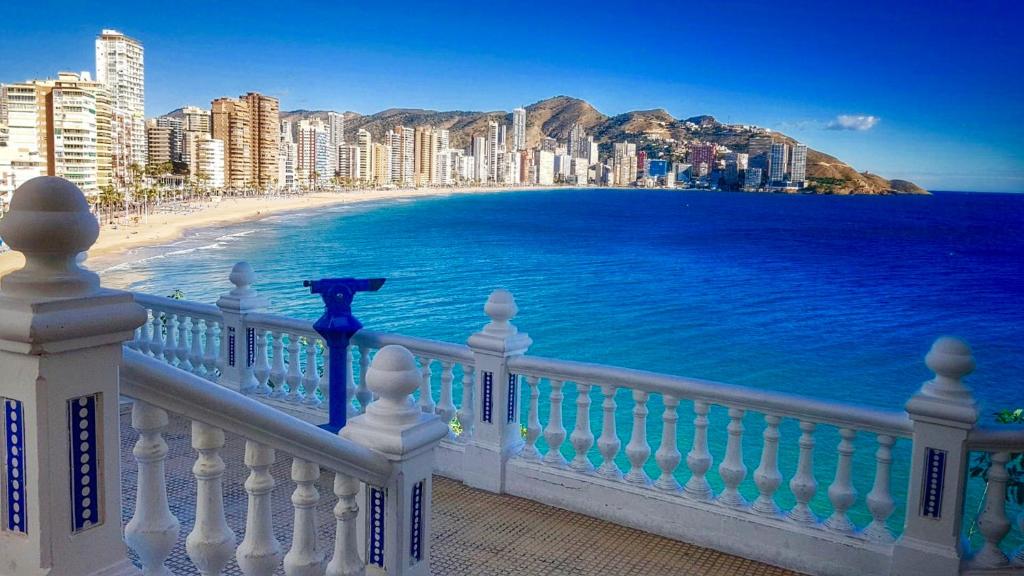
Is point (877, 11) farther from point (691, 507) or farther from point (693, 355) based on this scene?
point (691, 507)

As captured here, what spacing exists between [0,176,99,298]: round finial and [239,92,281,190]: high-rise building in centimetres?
13940

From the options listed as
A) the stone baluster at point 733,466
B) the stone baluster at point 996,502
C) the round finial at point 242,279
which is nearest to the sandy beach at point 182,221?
the round finial at point 242,279

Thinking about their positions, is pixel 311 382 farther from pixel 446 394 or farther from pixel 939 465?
pixel 939 465

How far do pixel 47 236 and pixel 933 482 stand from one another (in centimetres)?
363

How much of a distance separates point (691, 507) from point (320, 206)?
118 meters

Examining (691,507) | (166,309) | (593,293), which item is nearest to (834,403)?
(691,507)

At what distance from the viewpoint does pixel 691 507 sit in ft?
13.8

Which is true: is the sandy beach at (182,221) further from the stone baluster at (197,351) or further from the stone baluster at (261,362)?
the stone baluster at (261,362)

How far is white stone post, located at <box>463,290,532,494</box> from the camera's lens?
484cm

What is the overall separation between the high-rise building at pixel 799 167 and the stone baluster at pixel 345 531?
183425 mm

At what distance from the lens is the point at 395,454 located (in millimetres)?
2266

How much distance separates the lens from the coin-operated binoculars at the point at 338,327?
201 inches

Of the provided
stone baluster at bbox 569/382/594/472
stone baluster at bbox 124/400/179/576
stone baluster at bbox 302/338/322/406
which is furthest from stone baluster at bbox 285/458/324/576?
stone baluster at bbox 302/338/322/406

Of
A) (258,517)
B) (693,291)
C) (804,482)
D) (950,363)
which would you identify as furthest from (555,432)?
(693,291)
